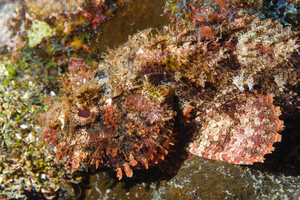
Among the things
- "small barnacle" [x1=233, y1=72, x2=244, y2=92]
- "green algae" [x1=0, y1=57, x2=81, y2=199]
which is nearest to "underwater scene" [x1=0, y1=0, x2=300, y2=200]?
"small barnacle" [x1=233, y1=72, x2=244, y2=92]

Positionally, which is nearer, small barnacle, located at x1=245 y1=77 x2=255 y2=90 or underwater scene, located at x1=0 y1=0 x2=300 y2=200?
underwater scene, located at x1=0 y1=0 x2=300 y2=200

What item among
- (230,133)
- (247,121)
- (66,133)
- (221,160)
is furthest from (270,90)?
(66,133)

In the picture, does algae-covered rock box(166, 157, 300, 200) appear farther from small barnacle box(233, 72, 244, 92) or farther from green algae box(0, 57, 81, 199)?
green algae box(0, 57, 81, 199)

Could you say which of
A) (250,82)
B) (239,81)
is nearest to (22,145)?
(239,81)

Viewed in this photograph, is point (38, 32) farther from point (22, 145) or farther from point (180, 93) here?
point (180, 93)

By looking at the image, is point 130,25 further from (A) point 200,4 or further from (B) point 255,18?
(B) point 255,18

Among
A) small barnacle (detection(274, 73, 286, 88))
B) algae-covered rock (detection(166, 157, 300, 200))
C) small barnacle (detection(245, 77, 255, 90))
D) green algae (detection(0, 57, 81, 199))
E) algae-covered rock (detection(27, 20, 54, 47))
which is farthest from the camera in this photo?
green algae (detection(0, 57, 81, 199))

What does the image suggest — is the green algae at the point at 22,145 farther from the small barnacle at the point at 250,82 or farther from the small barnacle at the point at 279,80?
the small barnacle at the point at 279,80
